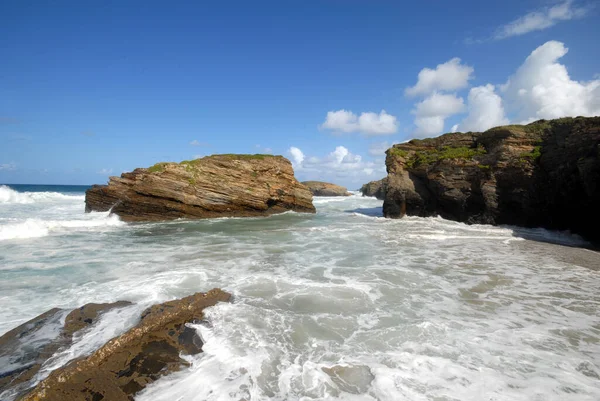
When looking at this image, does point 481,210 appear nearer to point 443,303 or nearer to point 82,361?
point 443,303

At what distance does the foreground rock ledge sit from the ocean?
0.89 ft

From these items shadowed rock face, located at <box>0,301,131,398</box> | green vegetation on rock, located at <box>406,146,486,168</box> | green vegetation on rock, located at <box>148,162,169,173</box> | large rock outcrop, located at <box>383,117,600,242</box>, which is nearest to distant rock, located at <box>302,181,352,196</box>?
large rock outcrop, located at <box>383,117,600,242</box>

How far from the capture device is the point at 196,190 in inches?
955

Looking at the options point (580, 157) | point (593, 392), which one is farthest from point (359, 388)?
point (580, 157)

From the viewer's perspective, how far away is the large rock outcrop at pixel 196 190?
906 inches

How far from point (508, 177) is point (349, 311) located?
60.6 feet

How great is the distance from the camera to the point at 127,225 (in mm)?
20500

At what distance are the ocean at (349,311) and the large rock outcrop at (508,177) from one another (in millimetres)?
4016

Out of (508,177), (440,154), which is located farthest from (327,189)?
(508,177)

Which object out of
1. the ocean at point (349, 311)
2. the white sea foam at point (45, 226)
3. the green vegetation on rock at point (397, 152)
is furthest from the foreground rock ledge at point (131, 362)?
the green vegetation on rock at point (397, 152)

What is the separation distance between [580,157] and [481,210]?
6.39m

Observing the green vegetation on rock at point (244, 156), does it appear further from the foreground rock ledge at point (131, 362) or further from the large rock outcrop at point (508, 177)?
the foreground rock ledge at point (131, 362)

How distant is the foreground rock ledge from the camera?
3707 mm

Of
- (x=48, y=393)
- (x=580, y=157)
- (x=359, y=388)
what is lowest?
(x=359, y=388)
